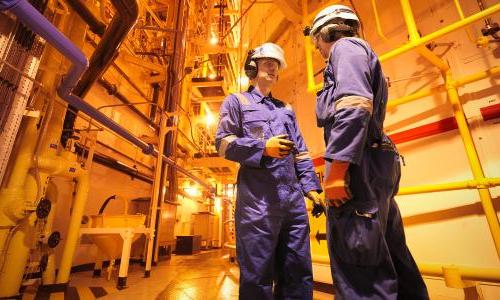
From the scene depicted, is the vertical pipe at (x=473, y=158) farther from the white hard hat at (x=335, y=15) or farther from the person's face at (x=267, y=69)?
the person's face at (x=267, y=69)

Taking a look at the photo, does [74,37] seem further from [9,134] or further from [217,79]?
[217,79]

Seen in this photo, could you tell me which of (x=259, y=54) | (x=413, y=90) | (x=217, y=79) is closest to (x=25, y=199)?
(x=259, y=54)

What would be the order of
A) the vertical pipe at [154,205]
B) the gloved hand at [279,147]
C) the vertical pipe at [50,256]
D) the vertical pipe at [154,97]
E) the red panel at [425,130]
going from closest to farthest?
the gloved hand at [279,147], the red panel at [425,130], the vertical pipe at [50,256], the vertical pipe at [154,205], the vertical pipe at [154,97]

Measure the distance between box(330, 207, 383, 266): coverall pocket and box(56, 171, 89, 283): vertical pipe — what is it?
2.68 meters

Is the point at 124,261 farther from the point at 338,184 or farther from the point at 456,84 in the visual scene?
the point at 456,84

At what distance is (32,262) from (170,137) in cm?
284

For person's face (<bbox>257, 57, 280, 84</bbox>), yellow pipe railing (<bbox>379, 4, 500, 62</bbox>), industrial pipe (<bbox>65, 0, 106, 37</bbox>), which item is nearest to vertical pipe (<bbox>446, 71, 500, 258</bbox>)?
yellow pipe railing (<bbox>379, 4, 500, 62</bbox>)

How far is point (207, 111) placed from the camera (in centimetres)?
863

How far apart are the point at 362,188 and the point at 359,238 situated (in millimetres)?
189

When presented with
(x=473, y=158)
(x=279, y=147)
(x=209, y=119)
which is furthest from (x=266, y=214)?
(x=209, y=119)

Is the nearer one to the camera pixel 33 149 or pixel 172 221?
pixel 33 149

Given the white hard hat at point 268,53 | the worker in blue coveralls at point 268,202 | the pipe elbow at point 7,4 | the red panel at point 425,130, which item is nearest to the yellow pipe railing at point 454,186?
the red panel at point 425,130

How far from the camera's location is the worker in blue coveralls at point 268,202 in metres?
1.28

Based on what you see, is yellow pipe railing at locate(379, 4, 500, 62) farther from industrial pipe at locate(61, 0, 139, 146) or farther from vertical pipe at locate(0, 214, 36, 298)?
vertical pipe at locate(0, 214, 36, 298)
